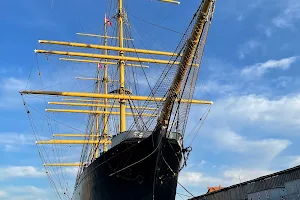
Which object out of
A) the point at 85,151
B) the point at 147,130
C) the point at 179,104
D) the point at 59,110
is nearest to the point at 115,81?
the point at 85,151

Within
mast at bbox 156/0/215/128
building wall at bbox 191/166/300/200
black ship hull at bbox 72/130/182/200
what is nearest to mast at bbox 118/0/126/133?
black ship hull at bbox 72/130/182/200

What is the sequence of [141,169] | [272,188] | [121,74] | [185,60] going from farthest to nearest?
[121,74]
[141,169]
[272,188]
[185,60]

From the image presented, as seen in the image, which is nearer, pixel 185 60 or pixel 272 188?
pixel 185 60

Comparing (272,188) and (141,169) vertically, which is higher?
(141,169)

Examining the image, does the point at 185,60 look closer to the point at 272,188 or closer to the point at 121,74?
the point at 272,188

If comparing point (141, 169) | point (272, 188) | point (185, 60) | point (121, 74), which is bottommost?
point (272, 188)

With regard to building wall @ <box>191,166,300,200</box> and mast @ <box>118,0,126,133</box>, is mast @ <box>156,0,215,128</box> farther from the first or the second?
mast @ <box>118,0,126,133</box>

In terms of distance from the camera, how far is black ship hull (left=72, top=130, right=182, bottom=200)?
17844 mm

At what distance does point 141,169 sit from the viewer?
18125mm

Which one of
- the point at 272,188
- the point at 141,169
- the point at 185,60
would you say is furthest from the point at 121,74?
the point at 272,188

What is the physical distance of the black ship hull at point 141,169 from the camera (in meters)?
17.8

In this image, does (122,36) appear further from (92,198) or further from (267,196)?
(267,196)

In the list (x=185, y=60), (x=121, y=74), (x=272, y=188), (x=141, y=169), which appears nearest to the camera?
(x=185, y=60)

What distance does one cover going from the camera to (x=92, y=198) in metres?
20.4
